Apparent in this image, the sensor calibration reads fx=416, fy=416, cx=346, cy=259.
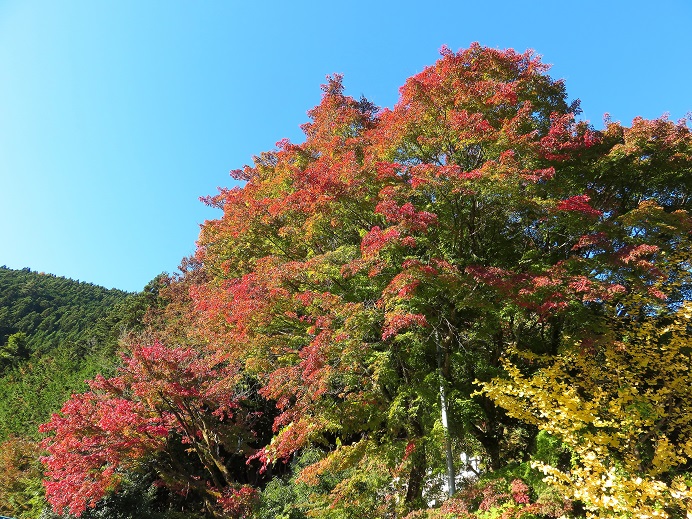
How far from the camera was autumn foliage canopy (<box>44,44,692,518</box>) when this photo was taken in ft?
21.3

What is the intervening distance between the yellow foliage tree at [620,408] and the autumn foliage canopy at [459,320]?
5 cm

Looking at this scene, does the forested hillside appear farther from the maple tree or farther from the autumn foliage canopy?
the autumn foliage canopy

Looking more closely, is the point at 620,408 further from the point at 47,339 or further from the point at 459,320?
the point at 47,339

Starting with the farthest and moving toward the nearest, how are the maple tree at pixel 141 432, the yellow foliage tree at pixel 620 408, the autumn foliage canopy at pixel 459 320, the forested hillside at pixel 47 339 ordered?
the forested hillside at pixel 47 339 < the maple tree at pixel 141 432 < the autumn foliage canopy at pixel 459 320 < the yellow foliage tree at pixel 620 408

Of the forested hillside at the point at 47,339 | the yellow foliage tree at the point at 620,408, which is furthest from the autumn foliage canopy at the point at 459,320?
the forested hillside at the point at 47,339

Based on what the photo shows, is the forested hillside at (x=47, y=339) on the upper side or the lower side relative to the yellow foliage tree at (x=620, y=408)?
upper

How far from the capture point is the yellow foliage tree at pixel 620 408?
16.9 feet

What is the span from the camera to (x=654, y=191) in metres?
8.66

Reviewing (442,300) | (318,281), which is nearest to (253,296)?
Answer: (318,281)

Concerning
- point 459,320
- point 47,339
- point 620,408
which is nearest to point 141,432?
point 459,320

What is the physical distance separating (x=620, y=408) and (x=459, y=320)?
325cm

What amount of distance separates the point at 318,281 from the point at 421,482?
4441 mm

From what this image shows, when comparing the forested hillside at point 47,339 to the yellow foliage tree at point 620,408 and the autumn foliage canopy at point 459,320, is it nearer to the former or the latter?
the autumn foliage canopy at point 459,320

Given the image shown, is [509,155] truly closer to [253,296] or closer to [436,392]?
[436,392]
